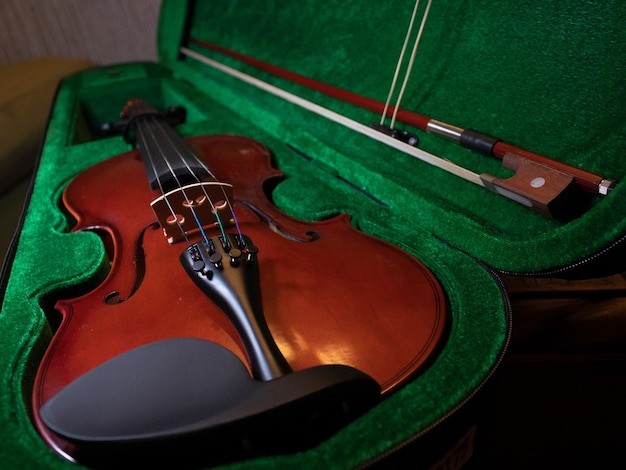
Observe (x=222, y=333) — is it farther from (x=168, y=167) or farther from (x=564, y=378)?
(x=564, y=378)

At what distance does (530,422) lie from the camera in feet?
3.57

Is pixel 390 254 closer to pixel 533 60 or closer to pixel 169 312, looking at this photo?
pixel 169 312

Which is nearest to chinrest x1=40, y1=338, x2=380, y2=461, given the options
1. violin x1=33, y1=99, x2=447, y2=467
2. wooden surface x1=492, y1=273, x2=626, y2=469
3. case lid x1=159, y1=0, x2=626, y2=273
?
A: violin x1=33, y1=99, x2=447, y2=467

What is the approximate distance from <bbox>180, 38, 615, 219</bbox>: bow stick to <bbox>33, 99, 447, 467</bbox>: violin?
227 mm

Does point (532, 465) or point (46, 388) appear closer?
point (46, 388)

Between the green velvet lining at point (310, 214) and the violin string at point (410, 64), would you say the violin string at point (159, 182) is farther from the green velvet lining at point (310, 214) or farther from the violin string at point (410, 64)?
the violin string at point (410, 64)

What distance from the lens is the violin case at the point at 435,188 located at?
0.55 meters

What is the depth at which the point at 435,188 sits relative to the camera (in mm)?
944

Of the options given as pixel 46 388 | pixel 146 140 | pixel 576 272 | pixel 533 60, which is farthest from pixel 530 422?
pixel 146 140

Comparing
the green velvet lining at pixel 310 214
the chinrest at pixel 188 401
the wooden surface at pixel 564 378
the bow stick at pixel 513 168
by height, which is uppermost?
the bow stick at pixel 513 168

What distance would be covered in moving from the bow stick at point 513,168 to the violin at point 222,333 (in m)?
0.23

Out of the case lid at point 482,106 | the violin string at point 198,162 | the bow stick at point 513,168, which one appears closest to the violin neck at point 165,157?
the violin string at point 198,162

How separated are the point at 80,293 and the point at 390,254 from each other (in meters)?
0.58

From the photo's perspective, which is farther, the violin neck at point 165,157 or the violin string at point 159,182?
the violin neck at point 165,157
